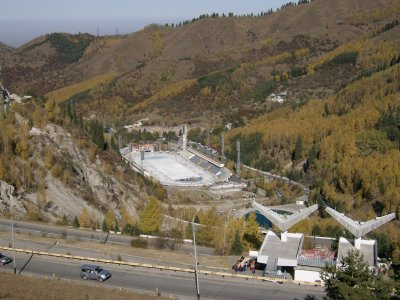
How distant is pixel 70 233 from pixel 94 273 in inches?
531

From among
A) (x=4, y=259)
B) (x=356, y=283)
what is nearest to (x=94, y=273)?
(x=4, y=259)

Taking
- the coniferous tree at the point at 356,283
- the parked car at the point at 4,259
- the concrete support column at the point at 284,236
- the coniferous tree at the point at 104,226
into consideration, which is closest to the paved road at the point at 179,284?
the parked car at the point at 4,259

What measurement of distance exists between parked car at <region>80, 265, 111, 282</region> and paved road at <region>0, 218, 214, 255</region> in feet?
31.8

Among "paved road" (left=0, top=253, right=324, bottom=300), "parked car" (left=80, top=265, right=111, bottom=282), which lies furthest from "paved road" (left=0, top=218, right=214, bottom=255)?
"parked car" (left=80, top=265, right=111, bottom=282)

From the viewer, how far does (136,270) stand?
35969 mm

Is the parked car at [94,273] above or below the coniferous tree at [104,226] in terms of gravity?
below

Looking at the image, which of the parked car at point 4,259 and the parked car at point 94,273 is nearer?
the parked car at point 94,273

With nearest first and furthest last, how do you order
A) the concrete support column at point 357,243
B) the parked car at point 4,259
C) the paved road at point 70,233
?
1. the parked car at point 4,259
2. the concrete support column at point 357,243
3. the paved road at point 70,233

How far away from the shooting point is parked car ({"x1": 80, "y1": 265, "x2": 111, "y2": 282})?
Result: 3362 centimetres

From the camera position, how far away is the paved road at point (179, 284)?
105ft

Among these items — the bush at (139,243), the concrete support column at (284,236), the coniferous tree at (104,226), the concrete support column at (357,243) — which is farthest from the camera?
the coniferous tree at (104,226)

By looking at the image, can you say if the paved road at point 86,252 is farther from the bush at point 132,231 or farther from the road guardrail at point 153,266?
the bush at point 132,231

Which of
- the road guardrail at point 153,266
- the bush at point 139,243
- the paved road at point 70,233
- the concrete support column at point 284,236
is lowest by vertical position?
the road guardrail at point 153,266

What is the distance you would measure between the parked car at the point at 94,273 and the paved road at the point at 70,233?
970 centimetres
